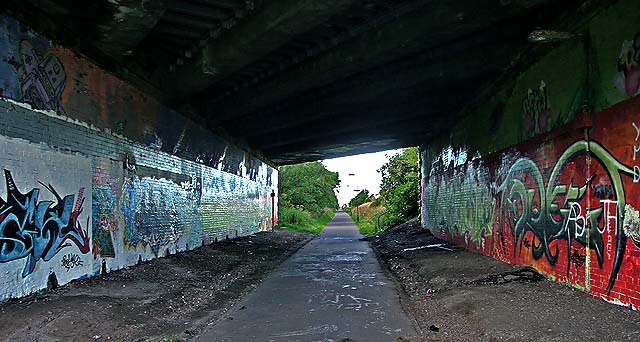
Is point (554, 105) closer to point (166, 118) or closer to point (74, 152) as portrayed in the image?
point (74, 152)

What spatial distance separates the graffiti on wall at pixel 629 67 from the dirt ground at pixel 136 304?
6.09m

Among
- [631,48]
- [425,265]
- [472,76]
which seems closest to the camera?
[631,48]

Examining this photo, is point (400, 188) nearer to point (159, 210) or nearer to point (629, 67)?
point (159, 210)

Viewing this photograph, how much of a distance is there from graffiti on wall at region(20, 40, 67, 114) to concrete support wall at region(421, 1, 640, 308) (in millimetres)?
7936

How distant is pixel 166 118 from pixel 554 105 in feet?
29.5

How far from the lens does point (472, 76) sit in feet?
35.9

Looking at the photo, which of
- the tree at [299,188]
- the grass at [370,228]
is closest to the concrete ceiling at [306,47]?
the grass at [370,228]

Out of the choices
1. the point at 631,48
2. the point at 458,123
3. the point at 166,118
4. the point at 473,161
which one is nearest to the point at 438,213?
the point at 458,123

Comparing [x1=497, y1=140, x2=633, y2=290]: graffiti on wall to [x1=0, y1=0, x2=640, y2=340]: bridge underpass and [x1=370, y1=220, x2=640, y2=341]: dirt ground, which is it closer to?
[x1=0, y1=0, x2=640, y2=340]: bridge underpass

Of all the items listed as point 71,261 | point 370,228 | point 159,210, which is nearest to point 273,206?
point 370,228

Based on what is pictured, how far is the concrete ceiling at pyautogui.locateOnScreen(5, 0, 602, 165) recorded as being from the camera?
25.8 feet

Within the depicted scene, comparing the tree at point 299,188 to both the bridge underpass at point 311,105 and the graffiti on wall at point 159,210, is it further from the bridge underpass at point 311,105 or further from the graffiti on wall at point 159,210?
the bridge underpass at point 311,105

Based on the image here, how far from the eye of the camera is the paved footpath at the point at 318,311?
6223 mm

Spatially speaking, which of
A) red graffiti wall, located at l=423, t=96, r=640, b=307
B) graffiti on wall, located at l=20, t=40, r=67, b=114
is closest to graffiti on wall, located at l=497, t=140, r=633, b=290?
red graffiti wall, located at l=423, t=96, r=640, b=307
